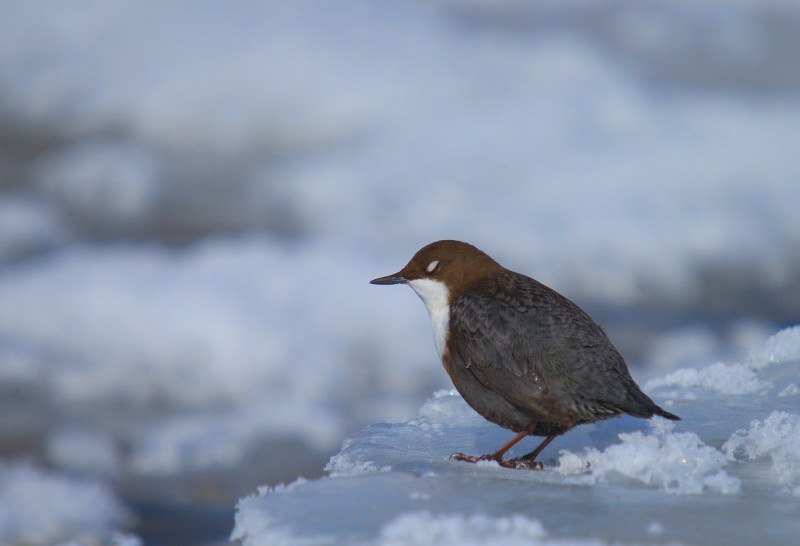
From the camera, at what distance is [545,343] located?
3.41 meters

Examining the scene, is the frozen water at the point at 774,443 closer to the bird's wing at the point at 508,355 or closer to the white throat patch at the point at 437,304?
the bird's wing at the point at 508,355

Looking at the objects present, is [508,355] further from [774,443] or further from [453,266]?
[774,443]

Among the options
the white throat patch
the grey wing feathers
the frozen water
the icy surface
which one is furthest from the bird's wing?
the frozen water

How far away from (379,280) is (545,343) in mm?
1027

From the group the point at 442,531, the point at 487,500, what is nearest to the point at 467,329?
the point at 487,500

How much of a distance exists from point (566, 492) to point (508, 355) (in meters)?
0.78

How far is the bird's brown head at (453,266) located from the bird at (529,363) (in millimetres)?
34

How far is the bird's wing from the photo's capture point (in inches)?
132

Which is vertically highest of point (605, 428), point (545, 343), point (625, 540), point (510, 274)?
point (510, 274)

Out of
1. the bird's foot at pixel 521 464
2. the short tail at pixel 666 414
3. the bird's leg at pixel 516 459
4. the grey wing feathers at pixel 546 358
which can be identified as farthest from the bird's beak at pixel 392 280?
the short tail at pixel 666 414

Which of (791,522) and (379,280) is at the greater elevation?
(379,280)

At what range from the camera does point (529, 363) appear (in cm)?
340

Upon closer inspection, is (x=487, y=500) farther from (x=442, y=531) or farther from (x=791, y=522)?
(x=791, y=522)

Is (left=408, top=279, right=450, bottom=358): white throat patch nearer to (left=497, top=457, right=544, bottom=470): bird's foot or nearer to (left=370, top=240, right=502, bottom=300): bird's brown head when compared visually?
(left=370, top=240, right=502, bottom=300): bird's brown head
